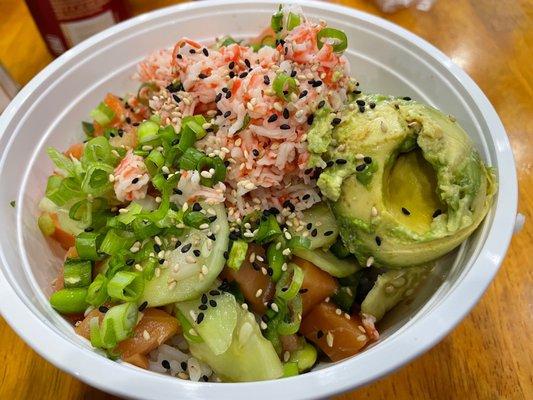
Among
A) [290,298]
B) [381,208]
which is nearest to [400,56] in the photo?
[381,208]

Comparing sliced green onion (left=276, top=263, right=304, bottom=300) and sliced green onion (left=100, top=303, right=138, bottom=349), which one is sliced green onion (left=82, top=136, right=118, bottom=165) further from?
sliced green onion (left=276, top=263, right=304, bottom=300)

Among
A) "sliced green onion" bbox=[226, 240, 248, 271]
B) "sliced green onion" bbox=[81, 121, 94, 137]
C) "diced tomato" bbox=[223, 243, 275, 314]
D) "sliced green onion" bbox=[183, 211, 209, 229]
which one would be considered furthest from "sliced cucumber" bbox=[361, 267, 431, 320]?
"sliced green onion" bbox=[81, 121, 94, 137]

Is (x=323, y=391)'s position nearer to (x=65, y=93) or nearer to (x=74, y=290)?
(x=74, y=290)

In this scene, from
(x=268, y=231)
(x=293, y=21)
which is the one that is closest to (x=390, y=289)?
(x=268, y=231)

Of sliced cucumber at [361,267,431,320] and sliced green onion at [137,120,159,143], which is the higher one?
sliced green onion at [137,120,159,143]

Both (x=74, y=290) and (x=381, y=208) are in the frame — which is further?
(x=74, y=290)

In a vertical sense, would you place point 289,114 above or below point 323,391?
above

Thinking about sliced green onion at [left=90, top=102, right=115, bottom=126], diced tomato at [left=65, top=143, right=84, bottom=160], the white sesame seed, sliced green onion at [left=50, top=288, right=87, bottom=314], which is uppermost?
sliced green onion at [left=90, top=102, right=115, bottom=126]

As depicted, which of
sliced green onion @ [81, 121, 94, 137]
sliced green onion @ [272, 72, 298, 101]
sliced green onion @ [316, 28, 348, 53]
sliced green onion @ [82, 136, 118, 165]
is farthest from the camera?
sliced green onion @ [81, 121, 94, 137]
